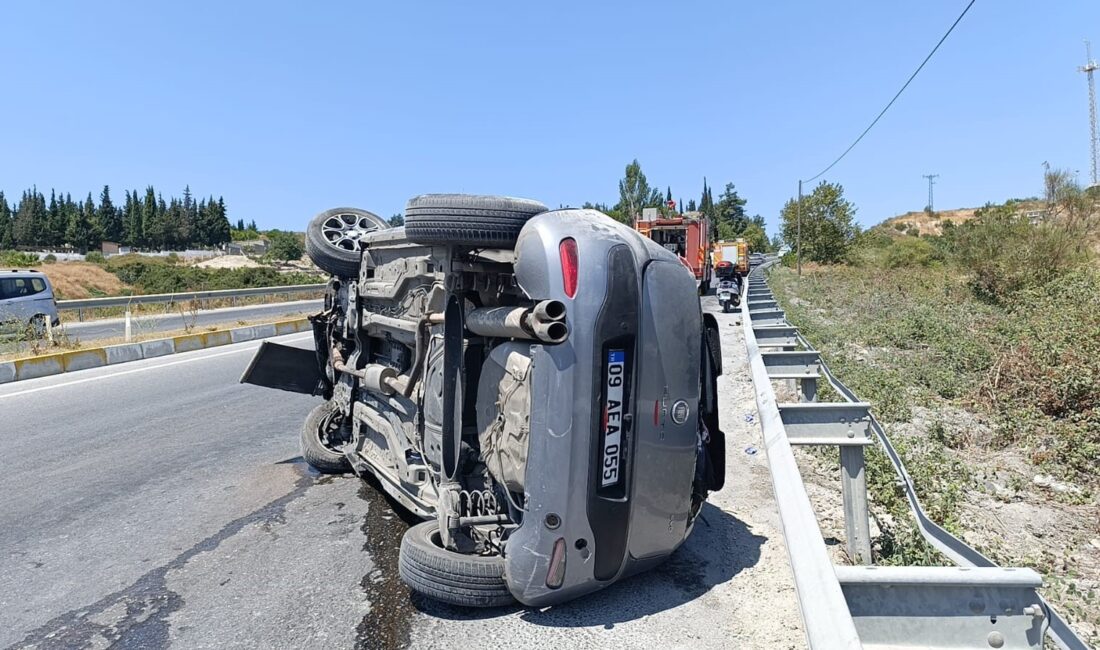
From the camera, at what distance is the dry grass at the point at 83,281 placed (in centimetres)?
4241

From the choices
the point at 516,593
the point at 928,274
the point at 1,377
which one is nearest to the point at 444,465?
the point at 516,593

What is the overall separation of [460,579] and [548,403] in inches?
35.5

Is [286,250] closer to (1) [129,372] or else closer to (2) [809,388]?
(1) [129,372]

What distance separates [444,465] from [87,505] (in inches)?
121

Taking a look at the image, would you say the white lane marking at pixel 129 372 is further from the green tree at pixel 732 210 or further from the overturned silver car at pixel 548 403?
the green tree at pixel 732 210

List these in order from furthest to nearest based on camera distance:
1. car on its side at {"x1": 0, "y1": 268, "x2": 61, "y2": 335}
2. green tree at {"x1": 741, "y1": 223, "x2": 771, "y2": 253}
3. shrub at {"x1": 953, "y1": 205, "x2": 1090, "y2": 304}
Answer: green tree at {"x1": 741, "y1": 223, "x2": 771, "y2": 253} < car on its side at {"x1": 0, "y1": 268, "x2": 61, "y2": 335} < shrub at {"x1": 953, "y1": 205, "x2": 1090, "y2": 304}

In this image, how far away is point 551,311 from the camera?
112 inches

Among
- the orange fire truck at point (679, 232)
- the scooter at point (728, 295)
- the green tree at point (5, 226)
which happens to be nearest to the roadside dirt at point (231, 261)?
the green tree at point (5, 226)

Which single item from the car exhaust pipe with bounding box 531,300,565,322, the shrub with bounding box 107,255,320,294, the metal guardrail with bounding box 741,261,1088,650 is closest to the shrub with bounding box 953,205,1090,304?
the car exhaust pipe with bounding box 531,300,565,322

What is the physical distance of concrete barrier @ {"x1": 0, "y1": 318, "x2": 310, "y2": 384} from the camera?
35.3 feet

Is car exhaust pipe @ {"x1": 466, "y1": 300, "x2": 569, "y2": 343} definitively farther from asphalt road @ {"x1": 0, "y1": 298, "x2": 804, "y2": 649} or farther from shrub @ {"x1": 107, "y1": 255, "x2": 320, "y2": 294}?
shrub @ {"x1": 107, "y1": 255, "x2": 320, "y2": 294}

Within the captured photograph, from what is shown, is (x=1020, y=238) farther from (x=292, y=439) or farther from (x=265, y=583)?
(x=265, y=583)

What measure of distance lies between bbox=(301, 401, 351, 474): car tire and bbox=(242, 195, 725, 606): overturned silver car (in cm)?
166

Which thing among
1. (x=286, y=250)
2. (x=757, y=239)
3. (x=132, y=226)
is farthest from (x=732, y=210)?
(x=132, y=226)
